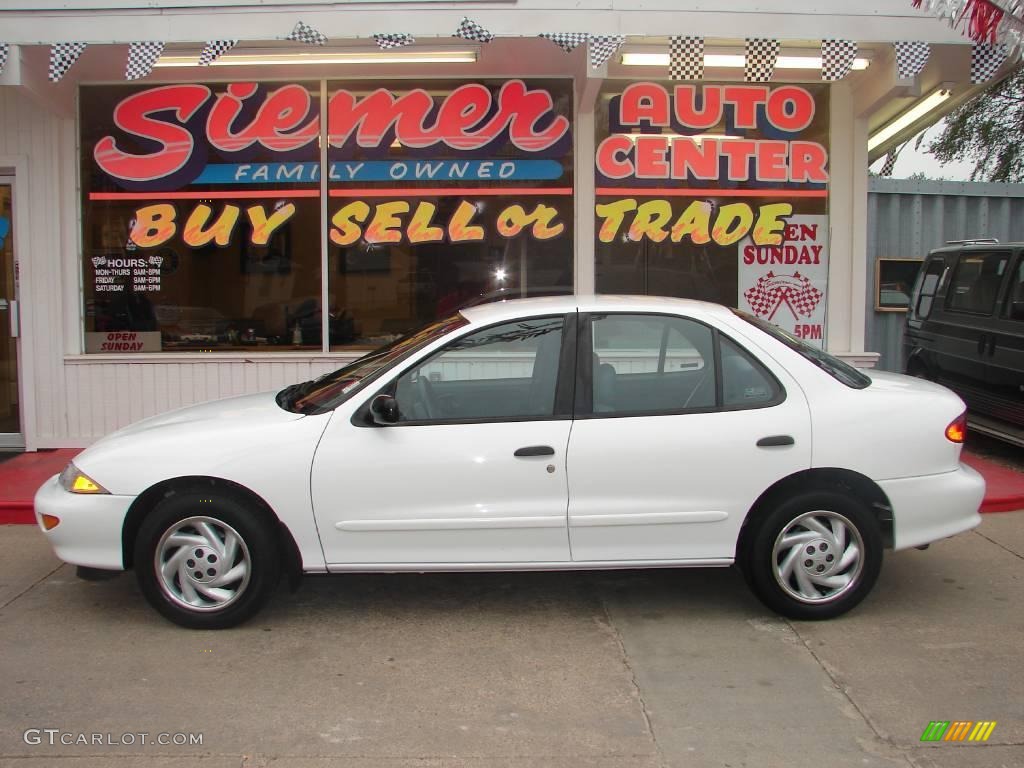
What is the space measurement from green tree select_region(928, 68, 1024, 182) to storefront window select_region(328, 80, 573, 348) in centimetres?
886

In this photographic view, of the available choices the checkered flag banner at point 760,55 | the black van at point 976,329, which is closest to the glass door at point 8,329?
the checkered flag banner at point 760,55

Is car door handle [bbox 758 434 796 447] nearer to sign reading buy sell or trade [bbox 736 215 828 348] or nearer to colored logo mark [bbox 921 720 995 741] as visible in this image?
colored logo mark [bbox 921 720 995 741]

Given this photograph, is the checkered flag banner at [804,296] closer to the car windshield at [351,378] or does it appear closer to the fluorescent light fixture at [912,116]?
the fluorescent light fixture at [912,116]

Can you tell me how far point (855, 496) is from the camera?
4926 millimetres

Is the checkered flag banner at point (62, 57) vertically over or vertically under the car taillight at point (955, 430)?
over

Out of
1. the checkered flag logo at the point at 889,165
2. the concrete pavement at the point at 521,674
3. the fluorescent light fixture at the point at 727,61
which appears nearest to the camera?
the concrete pavement at the point at 521,674

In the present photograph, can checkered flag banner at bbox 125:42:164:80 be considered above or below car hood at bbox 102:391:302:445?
above

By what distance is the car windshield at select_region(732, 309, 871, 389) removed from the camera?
509 centimetres

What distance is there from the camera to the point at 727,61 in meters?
8.48

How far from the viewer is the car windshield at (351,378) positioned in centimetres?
499

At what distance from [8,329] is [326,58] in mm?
3656

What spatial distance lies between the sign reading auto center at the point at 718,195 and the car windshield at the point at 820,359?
3764 mm

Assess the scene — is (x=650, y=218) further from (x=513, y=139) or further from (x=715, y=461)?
(x=715, y=461)

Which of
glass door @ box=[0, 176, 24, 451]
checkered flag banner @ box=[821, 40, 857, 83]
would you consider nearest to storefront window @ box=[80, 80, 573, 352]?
glass door @ box=[0, 176, 24, 451]
